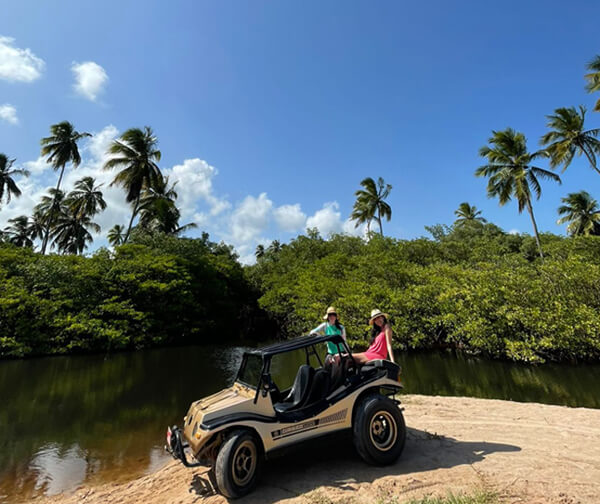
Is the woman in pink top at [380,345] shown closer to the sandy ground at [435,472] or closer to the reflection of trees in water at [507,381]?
the sandy ground at [435,472]

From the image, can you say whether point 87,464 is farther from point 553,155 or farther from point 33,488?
point 553,155

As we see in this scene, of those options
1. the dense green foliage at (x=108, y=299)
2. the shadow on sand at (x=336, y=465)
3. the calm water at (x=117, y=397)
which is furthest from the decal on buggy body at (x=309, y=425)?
the dense green foliage at (x=108, y=299)

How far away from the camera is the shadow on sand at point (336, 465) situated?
13.0ft

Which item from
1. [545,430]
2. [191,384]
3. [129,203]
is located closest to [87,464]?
[191,384]

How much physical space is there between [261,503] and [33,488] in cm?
431

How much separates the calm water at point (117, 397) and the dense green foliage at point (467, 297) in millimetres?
1113

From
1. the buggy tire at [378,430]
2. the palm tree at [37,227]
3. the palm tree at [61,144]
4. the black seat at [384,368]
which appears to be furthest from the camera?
the palm tree at [37,227]

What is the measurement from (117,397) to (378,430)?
9.52 metres

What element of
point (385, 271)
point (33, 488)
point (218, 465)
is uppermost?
point (385, 271)

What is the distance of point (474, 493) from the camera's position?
348cm

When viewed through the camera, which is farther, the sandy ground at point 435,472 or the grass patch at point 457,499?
the sandy ground at point 435,472

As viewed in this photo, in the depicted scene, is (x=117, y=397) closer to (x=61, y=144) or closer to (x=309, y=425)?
(x=309, y=425)

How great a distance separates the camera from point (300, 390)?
437 cm

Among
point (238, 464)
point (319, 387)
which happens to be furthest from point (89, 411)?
point (319, 387)
